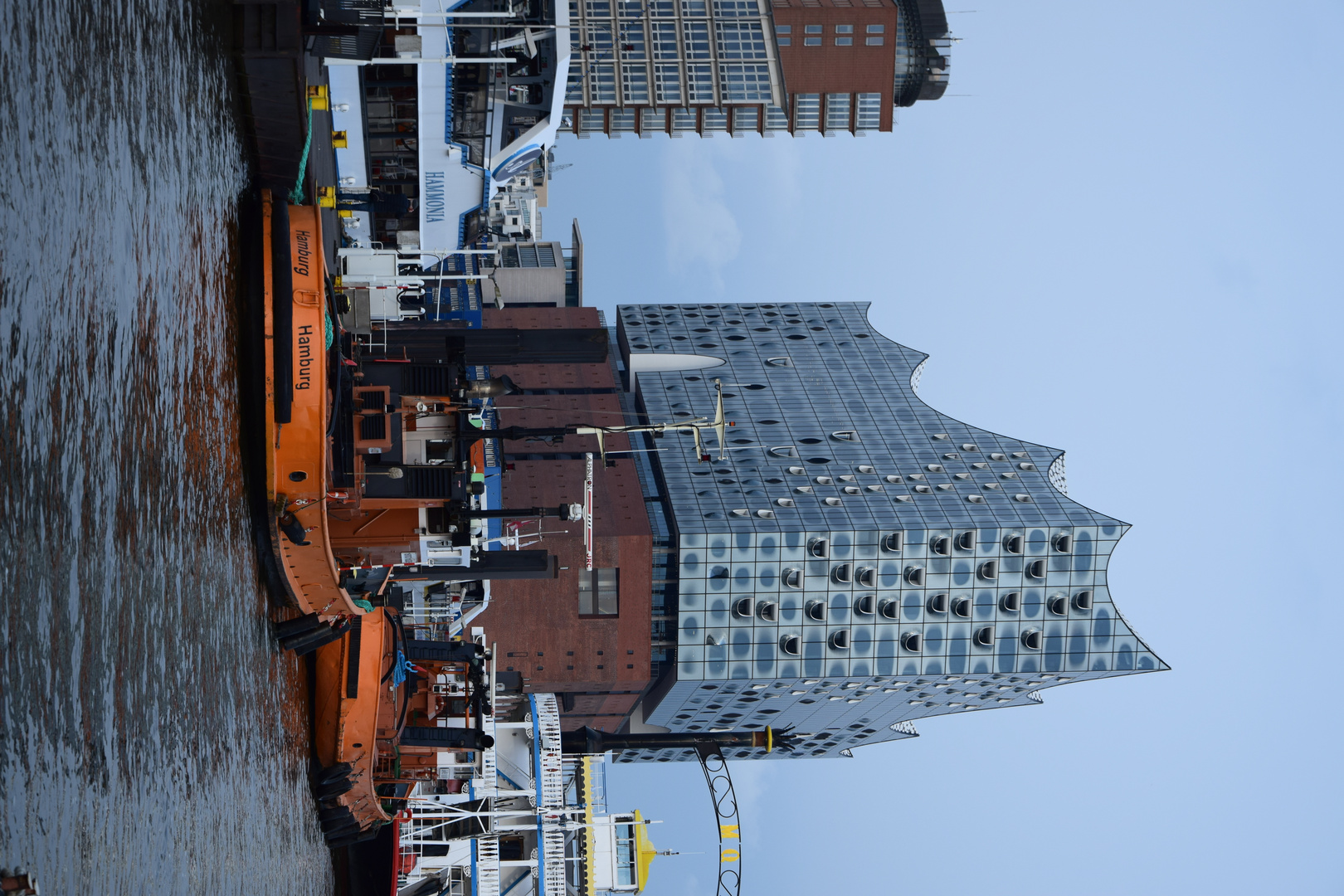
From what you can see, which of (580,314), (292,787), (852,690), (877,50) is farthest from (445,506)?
(877,50)

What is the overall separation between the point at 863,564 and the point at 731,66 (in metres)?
63.2

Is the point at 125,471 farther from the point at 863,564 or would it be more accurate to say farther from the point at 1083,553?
the point at 1083,553

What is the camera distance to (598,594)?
83000 millimetres

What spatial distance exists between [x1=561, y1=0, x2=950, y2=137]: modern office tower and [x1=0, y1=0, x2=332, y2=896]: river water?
95943 millimetres

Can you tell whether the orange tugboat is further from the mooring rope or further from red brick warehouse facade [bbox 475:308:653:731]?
red brick warehouse facade [bbox 475:308:653:731]

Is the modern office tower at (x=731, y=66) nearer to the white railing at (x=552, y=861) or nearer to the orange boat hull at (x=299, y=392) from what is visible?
the white railing at (x=552, y=861)

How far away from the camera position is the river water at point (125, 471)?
1880cm

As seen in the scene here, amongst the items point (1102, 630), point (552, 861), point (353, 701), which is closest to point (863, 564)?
point (1102, 630)

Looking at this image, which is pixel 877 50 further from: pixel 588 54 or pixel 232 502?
pixel 232 502

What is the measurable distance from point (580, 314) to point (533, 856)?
191 feet

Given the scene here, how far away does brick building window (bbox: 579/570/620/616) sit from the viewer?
8288 centimetres

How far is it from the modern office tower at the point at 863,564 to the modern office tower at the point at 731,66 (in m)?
42.4

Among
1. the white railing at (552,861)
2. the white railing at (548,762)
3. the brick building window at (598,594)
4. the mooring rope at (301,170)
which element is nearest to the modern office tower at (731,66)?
the brick building window at (598,594)

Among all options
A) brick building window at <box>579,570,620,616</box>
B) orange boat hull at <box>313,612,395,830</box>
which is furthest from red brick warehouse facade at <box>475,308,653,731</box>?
orange boat hull at <box>313,612,395,830</box>
